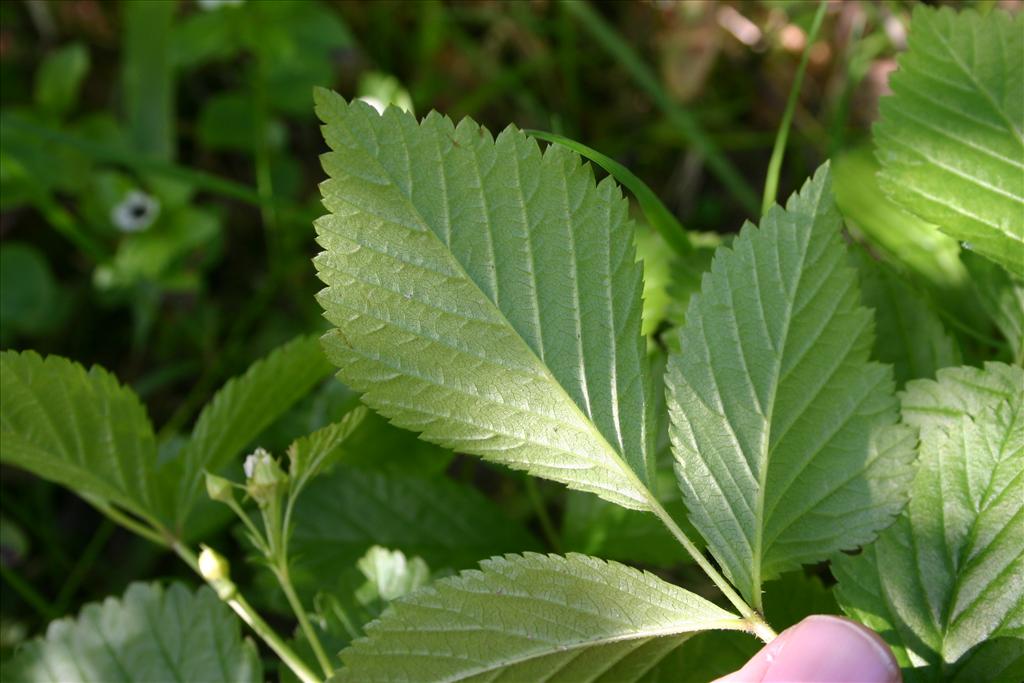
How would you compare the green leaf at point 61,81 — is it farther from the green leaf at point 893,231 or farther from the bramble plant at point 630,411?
the green leaf at point 893,231

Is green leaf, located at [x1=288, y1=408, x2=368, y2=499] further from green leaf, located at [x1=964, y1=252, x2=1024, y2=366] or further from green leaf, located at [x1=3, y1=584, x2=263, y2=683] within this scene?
green leaf, located at [x1=964, y1=252, x2=1024, y2=366]

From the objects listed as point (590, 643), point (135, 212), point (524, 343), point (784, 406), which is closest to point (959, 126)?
point (784, 406)

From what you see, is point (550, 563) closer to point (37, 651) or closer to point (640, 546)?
point (640, 546)

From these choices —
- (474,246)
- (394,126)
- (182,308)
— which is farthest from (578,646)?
(182,308)

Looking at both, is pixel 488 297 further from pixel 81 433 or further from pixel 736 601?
pixel 81 433

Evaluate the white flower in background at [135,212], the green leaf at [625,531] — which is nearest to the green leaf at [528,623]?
the green leaf at [625,531]
